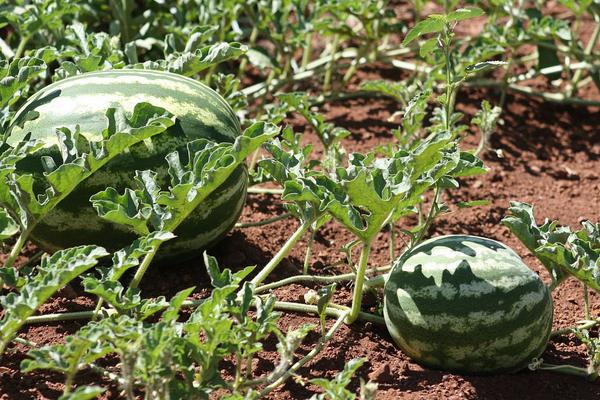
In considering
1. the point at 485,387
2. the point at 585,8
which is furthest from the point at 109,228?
the point at 585,8

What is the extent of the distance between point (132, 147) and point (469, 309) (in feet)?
4.05

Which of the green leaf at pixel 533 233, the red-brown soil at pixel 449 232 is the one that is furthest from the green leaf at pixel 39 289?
the green leaf at pixel 533 233

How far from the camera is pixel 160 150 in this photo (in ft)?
10.5

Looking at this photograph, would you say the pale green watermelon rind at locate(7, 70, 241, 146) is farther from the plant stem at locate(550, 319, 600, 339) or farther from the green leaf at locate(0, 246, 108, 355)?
the plant stem at locate(550, 319, 600, 339)

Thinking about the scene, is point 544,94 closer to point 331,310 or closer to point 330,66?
point 330,66

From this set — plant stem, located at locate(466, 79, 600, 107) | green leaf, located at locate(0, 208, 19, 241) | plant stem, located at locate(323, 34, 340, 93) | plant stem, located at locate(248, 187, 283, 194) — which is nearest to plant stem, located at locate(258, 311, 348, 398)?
green leaf, located at locate(0, 208, 19, 241)

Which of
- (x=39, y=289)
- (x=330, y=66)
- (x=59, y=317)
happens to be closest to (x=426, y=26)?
(x=39, y=289)

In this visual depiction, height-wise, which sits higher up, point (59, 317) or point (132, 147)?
point (132, 147)

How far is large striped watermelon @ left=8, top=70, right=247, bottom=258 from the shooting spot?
3.19m

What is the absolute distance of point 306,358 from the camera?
112 inches

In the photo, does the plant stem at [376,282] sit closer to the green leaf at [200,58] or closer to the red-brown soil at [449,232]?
the red-brown soil at [449,232]

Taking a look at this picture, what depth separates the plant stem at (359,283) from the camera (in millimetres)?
2934

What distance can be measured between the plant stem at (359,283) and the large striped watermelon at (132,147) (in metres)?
0.60

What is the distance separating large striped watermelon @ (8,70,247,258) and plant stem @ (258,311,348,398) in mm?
604
